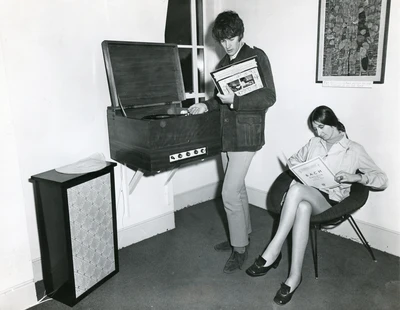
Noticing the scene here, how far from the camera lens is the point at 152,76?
2.52 meters

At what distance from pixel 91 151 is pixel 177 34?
1480 millimetres

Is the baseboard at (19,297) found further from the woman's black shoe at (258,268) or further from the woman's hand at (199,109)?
the woman's hand at (199,109)

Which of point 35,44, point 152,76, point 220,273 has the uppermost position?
point 35,44

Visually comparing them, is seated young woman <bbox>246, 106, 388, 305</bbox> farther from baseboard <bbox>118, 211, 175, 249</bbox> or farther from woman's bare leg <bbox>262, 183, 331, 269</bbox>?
baseboard <bbox>118, 211, 175, 249</bbox>

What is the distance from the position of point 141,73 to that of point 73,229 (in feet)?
3.68

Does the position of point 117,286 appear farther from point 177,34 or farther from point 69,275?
point 177,34

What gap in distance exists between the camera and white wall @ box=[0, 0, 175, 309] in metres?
2.00

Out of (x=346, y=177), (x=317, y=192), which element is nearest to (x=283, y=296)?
(x=317, y=192)

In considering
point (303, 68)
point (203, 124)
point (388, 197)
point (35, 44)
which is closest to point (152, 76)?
point (203, 124)

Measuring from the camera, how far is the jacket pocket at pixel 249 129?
2230 millimetres

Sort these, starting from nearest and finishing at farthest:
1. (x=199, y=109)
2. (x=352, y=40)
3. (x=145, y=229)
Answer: (x=199, y=109)
(x=352, y=40)
(x=145, y=229)

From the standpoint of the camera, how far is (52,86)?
2.24 meters

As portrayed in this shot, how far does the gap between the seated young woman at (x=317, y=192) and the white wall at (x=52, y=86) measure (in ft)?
3.85

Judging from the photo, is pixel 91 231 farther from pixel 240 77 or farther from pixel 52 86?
pixel 240 77
